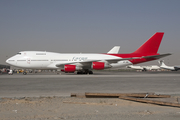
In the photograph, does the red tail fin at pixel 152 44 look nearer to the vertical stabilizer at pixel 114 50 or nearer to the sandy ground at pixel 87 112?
the vertical stabilizer at pixel 114 50

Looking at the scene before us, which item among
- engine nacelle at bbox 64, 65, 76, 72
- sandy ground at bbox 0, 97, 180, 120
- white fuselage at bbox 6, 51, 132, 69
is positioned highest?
white fuselage at bbox 6, 51, 132, 69

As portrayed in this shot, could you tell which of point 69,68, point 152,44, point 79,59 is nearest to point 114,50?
point 152,44

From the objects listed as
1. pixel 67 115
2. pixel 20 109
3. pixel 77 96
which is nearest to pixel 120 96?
pixel 77 96

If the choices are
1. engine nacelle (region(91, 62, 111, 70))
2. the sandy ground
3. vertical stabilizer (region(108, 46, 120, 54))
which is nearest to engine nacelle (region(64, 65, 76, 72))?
engine nacelle (region(91, 62, 111, 70))

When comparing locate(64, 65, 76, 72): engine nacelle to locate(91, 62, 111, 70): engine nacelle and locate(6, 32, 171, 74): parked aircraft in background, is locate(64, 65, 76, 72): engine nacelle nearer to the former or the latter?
locate(6, 32, 171, 74): parked aircraft in background

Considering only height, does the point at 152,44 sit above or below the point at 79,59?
above

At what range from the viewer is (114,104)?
247 inches

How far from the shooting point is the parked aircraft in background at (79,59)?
28020 millimetres

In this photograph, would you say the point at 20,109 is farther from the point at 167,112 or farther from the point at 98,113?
the point at 167,112

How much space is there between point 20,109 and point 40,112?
75cm

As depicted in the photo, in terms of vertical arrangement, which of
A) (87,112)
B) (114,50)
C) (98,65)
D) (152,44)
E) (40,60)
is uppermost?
(114,50)

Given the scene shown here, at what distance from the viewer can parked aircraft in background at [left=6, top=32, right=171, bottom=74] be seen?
91.9ft

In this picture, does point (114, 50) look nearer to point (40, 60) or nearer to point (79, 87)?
point (40, 60)

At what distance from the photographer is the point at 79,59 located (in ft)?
98.5
